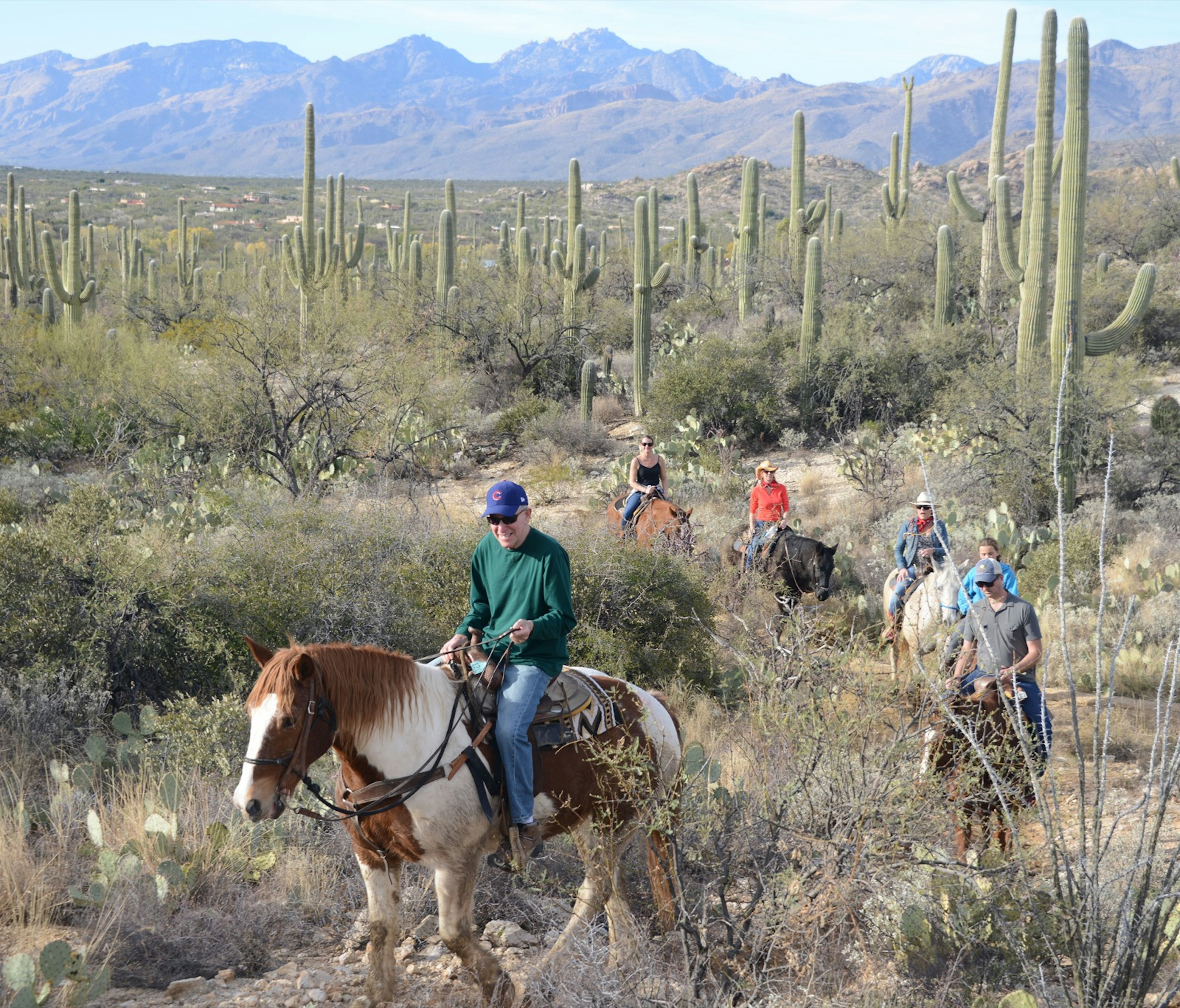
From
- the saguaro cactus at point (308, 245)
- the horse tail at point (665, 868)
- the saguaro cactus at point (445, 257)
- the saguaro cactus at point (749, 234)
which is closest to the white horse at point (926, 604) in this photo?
the horse tail at point (665, 868)

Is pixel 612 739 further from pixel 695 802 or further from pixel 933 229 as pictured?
pixel 933 229

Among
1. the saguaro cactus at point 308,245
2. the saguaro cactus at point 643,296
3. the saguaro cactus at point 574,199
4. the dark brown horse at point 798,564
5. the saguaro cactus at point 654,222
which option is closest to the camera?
the dark brown horse at point 798,564

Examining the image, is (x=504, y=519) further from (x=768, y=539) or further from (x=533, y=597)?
(x=768, y=539)

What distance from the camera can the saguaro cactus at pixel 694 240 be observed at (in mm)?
29578

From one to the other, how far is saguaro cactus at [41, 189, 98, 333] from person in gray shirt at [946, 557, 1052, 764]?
21.3 meters

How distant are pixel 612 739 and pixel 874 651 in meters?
1.57

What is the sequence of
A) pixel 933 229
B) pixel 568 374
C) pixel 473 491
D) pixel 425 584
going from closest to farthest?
pixel 425 584 → pixel 473 491 → pixel 568 374 → pixel 933 229

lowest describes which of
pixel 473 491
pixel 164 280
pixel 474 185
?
pixel 473 491

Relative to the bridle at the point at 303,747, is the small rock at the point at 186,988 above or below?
below

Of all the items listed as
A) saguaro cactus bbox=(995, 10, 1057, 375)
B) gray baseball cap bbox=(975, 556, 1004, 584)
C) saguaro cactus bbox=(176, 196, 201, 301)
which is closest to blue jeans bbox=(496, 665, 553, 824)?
gray baseball cap bbox=(975, 556, 1004, 584)

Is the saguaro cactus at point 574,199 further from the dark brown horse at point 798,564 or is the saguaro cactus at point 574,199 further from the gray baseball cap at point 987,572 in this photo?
the gray baseball cap at point 987,572

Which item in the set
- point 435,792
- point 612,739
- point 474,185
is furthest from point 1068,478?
point 474,185

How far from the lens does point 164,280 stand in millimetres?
Answer: 37688

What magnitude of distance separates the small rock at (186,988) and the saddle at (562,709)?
67.4 inches
